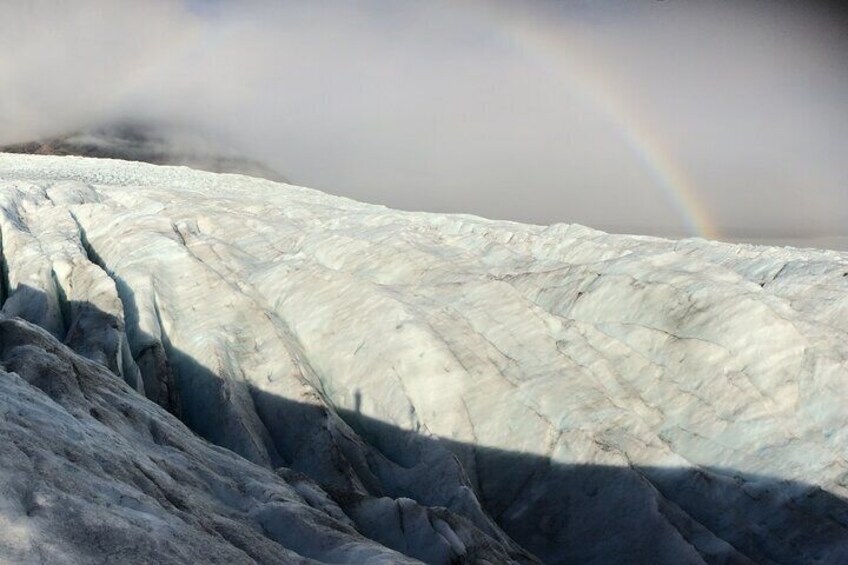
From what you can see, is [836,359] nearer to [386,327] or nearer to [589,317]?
[589,317]

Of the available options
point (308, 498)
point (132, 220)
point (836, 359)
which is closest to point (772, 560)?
point (836, 359)

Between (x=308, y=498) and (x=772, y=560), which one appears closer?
(x=308, y=498)

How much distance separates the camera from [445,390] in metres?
25.0

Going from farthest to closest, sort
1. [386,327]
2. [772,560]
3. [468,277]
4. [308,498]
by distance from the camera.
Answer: [468,277] < [386,327] < [772,560] < [308,498]

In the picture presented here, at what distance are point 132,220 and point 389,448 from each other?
20.9 metres

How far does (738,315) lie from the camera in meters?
25.4

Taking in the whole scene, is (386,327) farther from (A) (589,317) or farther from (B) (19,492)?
(B) (19,492)

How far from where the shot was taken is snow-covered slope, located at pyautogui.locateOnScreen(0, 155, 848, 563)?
14.4 metres

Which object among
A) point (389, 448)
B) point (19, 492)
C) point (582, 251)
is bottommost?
point (389, 448)

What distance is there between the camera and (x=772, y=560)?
19812 millimetres

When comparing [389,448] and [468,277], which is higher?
[468,277]

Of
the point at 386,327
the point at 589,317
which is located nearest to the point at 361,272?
the point at 386,327

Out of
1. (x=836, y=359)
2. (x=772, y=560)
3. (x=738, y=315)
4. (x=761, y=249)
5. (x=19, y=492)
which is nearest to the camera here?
(x=19, y=492)

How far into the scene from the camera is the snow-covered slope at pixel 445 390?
47.2ft
